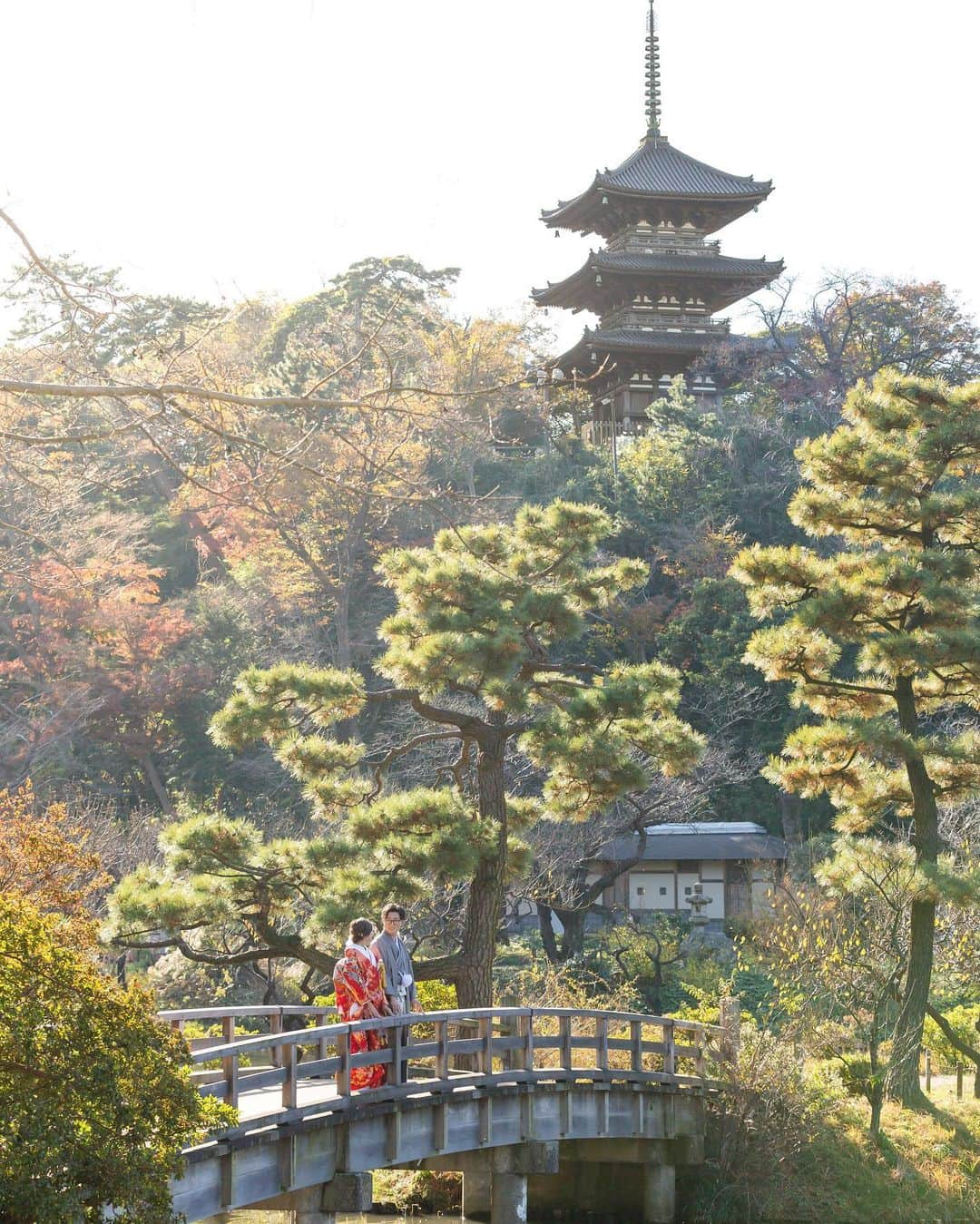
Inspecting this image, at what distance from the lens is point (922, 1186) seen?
1283 centimetres

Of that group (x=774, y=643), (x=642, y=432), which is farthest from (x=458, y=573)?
(x=642, y=432)

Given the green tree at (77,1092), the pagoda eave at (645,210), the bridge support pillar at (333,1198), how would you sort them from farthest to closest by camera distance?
the pagoda eave at (645,210) < the bridge support pillar at (333,1198) < the green tree at (77,1092)

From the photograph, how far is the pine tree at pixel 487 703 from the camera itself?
1299cm

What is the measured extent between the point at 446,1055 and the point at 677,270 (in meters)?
27.2

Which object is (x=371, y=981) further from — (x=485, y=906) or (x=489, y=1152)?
(x=485, y=906)

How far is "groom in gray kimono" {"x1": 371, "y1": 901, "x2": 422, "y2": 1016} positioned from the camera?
32.3ft

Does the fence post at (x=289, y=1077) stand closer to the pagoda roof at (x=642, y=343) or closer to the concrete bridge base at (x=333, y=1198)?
the concrete bridge base at (x=333, y=1198)

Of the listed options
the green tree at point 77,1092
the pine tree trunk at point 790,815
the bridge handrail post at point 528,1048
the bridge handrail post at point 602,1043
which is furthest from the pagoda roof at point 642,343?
the green tree at point 77,1092

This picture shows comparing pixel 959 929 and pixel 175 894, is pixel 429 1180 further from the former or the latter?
pixel 959 929

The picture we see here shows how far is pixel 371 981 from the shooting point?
9883mm

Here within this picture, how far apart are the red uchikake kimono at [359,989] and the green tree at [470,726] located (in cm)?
225

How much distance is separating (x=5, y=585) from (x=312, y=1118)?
1882cm

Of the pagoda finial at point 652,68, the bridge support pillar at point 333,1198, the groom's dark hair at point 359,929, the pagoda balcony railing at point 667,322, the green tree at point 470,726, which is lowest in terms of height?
the bridge support pillar at point 333,1198

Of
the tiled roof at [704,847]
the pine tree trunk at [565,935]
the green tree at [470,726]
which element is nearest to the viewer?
the green tree at [470,726]
